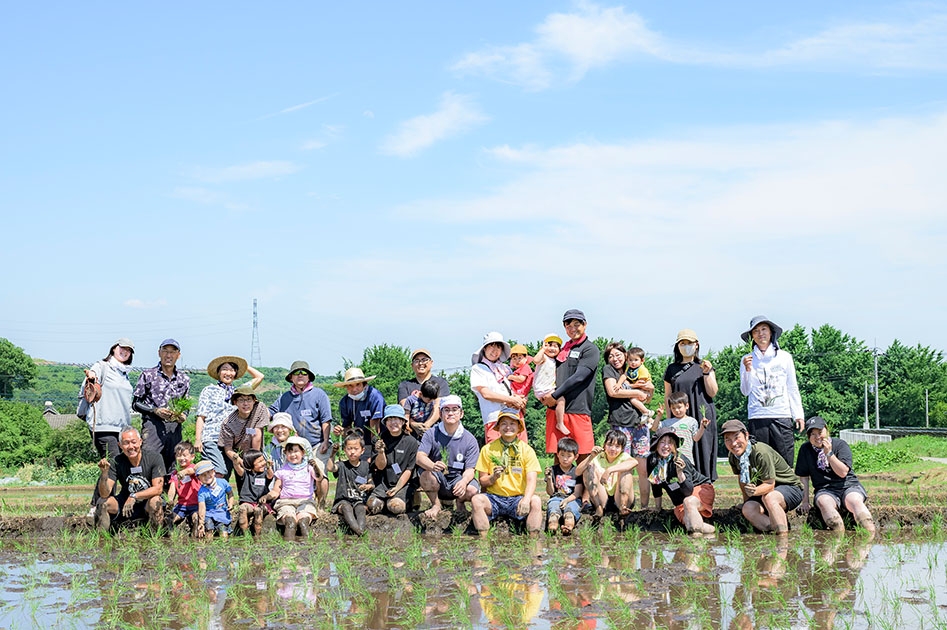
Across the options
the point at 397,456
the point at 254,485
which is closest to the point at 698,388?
the point at 397,456

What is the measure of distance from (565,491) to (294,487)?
280 centimetres

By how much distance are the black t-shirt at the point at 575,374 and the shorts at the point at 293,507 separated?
2.83m

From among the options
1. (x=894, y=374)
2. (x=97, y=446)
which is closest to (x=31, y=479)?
(x=97, y=446)

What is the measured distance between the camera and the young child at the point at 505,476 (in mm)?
9391

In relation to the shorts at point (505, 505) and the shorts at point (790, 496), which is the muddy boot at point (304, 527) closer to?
the shorts at point (505, 505)

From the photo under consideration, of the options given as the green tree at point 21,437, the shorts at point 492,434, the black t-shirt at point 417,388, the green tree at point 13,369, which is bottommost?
the green tree at point 21,437

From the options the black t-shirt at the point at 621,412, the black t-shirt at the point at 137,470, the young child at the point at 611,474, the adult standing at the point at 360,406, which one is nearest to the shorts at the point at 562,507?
the young child at the point at 611,474

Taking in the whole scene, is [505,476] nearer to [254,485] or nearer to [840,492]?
[254,485]

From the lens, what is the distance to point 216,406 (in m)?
10.1

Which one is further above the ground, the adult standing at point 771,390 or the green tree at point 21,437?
the adult standing at point 771,390

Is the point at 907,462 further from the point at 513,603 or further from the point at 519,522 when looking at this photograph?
the point at 513,603

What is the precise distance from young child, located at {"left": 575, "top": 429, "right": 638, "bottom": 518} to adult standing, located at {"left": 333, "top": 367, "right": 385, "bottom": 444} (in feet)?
7.66

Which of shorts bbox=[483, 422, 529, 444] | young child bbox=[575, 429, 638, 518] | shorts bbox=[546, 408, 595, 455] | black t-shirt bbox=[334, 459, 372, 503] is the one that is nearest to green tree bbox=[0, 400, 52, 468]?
black t-shirt bbox=[334, 459, 372, 503]

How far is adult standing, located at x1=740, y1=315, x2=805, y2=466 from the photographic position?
9516 mm
